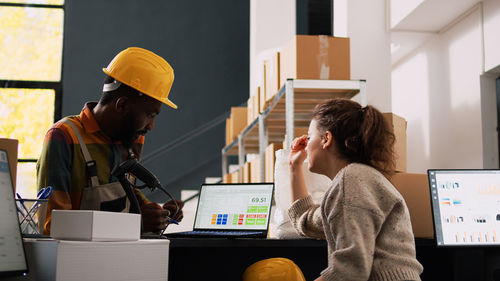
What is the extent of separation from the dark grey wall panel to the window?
20 cm

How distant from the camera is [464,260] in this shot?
7.61 ft

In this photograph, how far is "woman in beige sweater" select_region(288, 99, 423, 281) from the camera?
1594mm

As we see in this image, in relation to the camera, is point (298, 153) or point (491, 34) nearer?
point (298, 153)

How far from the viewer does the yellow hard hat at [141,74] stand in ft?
7.29

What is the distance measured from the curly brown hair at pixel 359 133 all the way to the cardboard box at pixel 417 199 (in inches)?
26.2

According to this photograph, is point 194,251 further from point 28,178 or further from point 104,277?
point 28,178

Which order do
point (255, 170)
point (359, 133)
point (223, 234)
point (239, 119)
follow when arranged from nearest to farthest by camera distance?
point (359, 133), point (223, 234), point (255, 170), point (239, 119)

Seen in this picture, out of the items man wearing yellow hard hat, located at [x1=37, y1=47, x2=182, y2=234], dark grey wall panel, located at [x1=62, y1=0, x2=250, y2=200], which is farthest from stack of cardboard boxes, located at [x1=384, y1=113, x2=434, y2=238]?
dark grey wall panel, located at [x1=62, y1=0, x2=250, y2=200]

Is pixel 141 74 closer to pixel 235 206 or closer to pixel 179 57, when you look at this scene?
pixel 235 206

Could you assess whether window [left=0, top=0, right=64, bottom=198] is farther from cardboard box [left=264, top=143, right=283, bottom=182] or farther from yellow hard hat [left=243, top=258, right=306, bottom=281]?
yellow hard hat [left=243, top=258, right=306, bottom=281]

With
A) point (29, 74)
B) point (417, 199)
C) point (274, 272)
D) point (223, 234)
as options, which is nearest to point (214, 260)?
point (223, 234)

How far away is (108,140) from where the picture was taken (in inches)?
89.4

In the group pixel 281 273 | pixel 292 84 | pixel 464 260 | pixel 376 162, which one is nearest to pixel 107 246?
pixel 281 273

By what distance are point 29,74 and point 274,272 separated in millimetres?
7362
